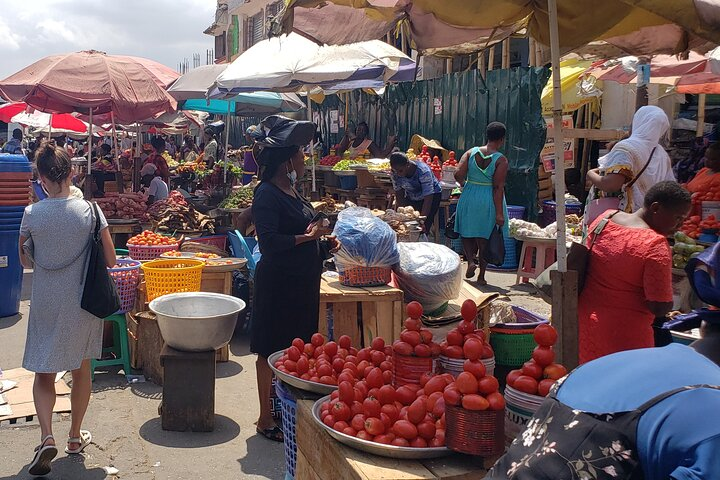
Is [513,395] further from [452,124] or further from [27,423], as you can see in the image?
[452,124]

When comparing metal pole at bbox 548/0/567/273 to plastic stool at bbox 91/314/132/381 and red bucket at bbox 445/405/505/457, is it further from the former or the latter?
plastic stool at bbox 91/314/132/381

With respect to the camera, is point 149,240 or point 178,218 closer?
point 149,240

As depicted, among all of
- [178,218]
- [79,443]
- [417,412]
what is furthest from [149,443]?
[178,218]

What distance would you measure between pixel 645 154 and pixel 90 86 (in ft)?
26.2

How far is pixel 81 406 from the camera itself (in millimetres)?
4812

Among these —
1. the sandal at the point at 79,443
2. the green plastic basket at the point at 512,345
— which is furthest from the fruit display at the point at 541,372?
the sandal at the point at 79,443

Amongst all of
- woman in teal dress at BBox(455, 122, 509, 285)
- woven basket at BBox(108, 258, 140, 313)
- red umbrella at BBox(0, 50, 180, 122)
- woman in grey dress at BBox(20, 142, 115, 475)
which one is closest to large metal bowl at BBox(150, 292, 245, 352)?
woman in grey dress at BBox(20, 142, 115, 475)

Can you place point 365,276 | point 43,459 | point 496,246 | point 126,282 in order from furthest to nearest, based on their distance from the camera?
point 496,246 < point 126,282 < point 365,276 < point 43,459

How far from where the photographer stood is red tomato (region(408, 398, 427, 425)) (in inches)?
107

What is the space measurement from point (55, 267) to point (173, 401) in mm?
1449

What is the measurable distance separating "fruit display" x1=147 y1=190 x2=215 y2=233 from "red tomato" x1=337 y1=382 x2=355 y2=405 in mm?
6745

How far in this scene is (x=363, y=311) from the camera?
5.37 meters

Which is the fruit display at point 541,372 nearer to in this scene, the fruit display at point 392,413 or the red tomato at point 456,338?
the fruit display at point 392,413

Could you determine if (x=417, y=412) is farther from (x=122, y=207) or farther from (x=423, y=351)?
(x=122, y=207)
